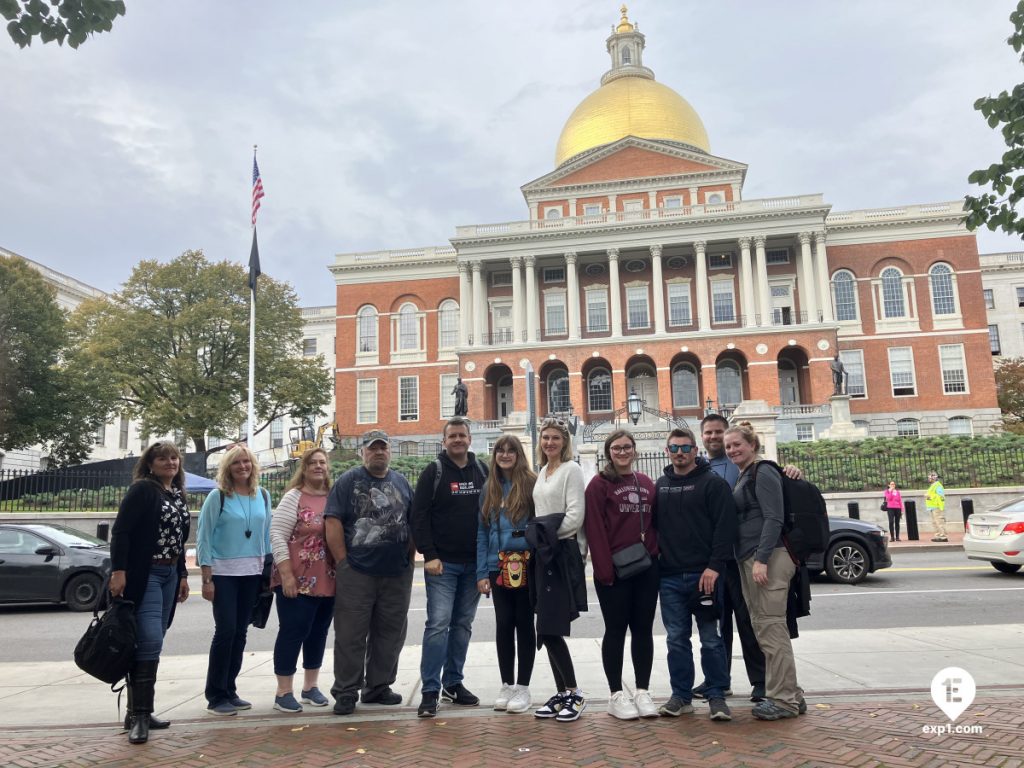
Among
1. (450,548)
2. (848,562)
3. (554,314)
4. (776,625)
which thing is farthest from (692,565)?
(554,314)

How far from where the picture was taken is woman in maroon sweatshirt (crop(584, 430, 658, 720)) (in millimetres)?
5465

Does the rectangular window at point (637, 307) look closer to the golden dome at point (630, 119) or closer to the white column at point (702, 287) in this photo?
the white column at point (702, 287)

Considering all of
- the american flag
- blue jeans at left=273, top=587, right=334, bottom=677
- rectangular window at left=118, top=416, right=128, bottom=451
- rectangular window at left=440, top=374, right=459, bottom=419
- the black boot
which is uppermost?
the american flag

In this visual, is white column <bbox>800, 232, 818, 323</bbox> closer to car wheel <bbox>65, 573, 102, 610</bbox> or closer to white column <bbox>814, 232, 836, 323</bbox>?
white column <bbox>814, 232, 836, 323</bbox>

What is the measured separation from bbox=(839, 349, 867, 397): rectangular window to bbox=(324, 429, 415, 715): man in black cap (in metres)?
47.5

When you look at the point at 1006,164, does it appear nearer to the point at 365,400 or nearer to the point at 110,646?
the point at 110,646

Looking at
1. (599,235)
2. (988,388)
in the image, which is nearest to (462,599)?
(599,235)

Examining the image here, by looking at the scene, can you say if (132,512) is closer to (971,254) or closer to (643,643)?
(643,643)

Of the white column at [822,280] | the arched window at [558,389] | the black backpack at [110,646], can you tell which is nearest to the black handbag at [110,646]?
the black backpack at [110,646]

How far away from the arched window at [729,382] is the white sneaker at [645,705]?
43.8m

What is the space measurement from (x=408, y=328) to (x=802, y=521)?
50.3m

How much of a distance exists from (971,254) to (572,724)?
172 feet

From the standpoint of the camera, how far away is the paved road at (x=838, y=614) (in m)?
9.00

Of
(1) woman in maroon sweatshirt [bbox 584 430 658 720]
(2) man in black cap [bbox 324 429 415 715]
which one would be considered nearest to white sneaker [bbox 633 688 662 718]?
(1) woman in maroon sweatshirt [bbox 584 430 658 720]
